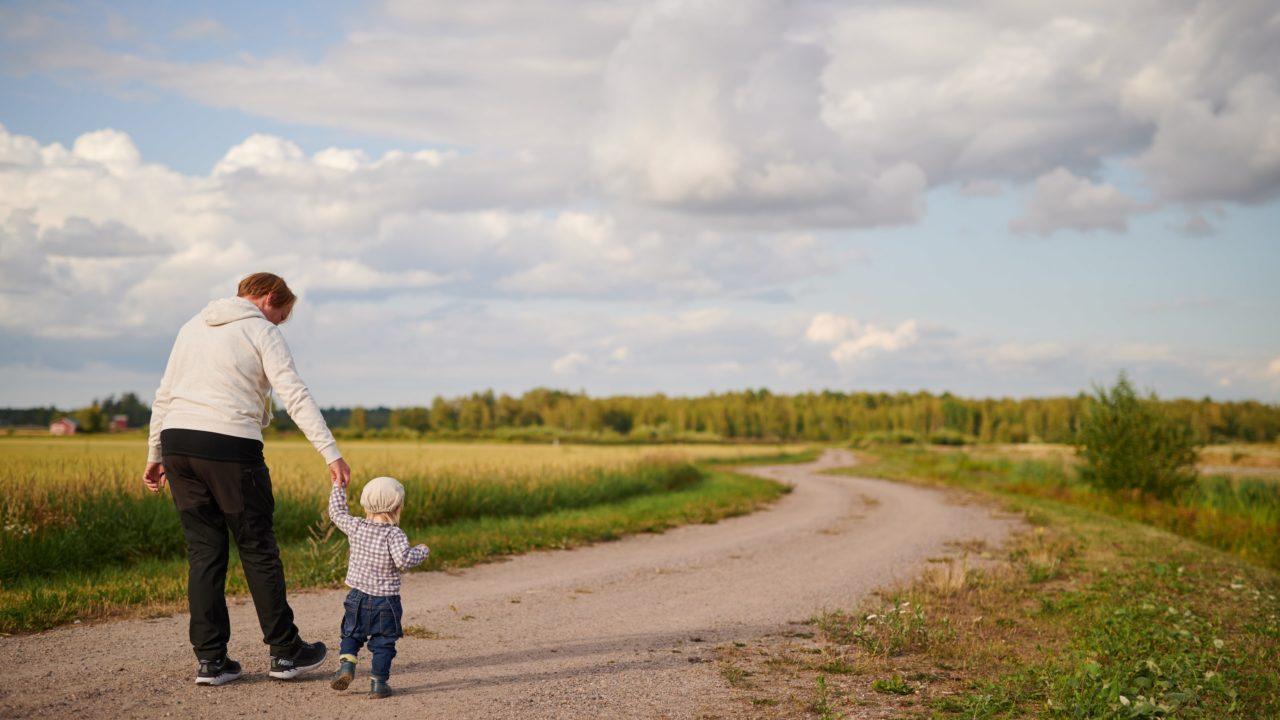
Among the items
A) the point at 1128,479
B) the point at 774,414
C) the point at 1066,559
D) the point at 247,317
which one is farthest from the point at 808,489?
the point at 774,414

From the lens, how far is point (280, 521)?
42.2 feet

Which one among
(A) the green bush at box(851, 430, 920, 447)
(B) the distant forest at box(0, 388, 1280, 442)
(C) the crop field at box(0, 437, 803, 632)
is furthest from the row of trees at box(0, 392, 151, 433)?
(A) the green bush at box(851, 430, 920, 447)

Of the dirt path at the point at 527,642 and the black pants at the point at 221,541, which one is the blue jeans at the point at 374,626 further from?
the black pants at the point at 221,541

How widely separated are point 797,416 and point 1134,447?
12491 cm

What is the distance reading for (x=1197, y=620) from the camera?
29.2 ft

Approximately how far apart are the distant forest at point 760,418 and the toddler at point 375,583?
7948 centimetres

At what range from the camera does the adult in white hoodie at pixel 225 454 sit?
5.40 metres

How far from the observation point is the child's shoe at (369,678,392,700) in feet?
17.8

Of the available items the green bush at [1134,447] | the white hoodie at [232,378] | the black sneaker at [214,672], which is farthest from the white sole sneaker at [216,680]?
the green bush at [1134,447]

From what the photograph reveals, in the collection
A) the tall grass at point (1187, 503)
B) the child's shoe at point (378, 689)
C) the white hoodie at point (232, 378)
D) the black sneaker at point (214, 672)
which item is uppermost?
the white hoodie at point (232, 378)

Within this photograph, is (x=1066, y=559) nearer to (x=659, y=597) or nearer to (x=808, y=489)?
(x=659, y=597)

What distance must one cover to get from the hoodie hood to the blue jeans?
6.33ft

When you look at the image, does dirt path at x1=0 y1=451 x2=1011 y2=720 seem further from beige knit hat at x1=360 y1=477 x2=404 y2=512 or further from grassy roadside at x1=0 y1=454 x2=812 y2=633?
beige knit hat at x1=360 y1=477 x2=404 y2=512

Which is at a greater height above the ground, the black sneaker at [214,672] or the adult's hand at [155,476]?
the adult's hand at [155,476]
